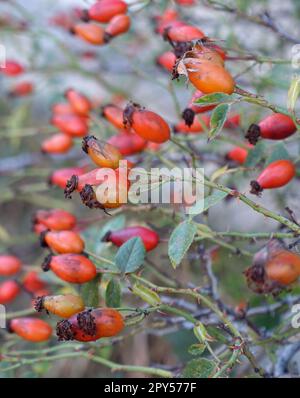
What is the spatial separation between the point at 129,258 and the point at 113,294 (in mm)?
64

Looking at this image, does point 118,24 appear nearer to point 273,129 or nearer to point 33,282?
point 273,129

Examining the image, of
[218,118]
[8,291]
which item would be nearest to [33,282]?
[8,291]

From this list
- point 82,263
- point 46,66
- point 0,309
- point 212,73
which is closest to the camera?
point 212,73

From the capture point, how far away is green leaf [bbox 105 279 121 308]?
101 cm

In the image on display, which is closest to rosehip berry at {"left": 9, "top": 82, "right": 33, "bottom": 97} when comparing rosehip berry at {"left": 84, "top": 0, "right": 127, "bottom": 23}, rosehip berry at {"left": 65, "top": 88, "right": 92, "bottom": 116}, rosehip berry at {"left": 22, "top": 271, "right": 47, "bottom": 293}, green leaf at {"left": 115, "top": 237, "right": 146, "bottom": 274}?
rosehip berry at {"left": 65, "top": 88, "right": 92, "bottom": 116}

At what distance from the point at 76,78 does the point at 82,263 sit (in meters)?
2.11

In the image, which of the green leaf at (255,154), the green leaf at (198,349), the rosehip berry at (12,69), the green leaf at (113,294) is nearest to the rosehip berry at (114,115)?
the green leaf at (255,154)

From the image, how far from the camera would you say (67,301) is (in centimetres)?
93

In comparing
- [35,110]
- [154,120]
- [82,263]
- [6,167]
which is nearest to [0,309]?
[82,263]

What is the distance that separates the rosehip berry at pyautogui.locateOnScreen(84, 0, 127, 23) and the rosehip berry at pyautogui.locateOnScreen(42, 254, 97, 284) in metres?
0.53

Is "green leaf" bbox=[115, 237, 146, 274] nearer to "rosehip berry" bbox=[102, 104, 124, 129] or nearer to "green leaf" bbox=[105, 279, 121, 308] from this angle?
"green leaf" bbox=[105, 279, 121, 308]

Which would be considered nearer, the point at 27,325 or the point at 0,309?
the point at 27,325

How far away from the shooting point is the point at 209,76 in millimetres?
842

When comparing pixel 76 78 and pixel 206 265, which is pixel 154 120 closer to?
pixel 206 265
